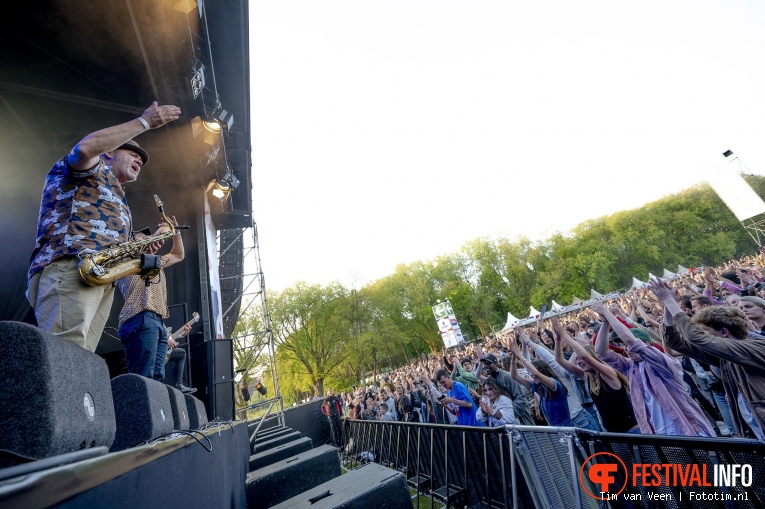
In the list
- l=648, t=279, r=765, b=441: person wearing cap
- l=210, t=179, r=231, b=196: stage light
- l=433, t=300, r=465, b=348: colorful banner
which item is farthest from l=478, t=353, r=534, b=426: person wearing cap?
l=433, t=300, r=465, b=348: colorful banner

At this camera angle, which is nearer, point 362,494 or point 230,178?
point 362,494

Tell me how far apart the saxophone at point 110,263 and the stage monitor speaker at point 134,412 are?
2.18ft

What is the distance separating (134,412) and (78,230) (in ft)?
4.05

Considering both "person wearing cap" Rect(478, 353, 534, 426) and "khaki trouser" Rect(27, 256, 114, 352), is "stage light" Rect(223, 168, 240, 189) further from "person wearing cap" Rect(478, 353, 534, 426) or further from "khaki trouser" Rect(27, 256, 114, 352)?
"person wearing cap" Rect(478, 353, 534, 426)

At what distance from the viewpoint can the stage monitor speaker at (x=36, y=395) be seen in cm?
87

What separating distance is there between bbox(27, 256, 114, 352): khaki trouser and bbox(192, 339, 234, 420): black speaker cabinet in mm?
5092

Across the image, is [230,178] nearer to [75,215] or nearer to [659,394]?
[75,215]

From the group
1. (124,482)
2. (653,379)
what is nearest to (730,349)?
(653,379)

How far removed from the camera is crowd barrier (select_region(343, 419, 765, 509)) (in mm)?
2129

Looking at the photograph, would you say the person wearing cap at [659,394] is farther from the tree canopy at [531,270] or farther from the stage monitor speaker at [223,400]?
the tree canopy at [531,270]

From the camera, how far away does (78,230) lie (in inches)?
83.0

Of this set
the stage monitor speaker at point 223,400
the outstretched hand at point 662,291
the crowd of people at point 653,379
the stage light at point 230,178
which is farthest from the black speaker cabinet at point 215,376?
the outstretched hand at point 662,291

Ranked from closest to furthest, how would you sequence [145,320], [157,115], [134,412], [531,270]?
[134,412]
[157,115]
[145,320]
[531,270]

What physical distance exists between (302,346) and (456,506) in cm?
2802
